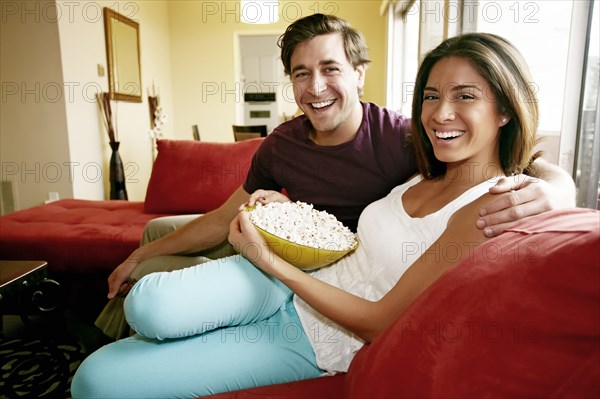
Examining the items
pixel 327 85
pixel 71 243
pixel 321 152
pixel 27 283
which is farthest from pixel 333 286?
pixel 71 243

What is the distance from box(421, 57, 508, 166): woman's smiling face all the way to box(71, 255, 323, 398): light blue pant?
1.89ft

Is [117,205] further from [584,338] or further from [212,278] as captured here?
[584,338]

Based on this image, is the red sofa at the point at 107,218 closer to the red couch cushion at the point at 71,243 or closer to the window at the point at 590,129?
the red couch cushion at the point at 71,243

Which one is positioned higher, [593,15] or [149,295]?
[593,15]

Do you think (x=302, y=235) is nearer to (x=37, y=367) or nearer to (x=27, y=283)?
(x=27, y=283)

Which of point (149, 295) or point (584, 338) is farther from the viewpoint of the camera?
point (149, 295)

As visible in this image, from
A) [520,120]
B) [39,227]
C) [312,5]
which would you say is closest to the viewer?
[520,120]

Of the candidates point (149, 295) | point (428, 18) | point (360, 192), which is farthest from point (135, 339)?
point (428, 18)

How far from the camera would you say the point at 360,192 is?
1436 mm

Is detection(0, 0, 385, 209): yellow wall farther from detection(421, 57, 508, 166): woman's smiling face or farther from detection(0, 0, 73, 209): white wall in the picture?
detection(421, 57, 508, 166): woman's smiling face

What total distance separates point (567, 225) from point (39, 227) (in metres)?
2.51

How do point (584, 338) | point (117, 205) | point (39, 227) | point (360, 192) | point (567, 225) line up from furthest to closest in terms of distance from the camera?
point (117, 205), point (39, 227), point (360, 192), point (567, 225), point (584, 338)

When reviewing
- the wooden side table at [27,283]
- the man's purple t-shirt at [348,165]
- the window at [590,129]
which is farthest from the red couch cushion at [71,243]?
the window at [590,129]

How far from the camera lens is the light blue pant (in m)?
0.92
